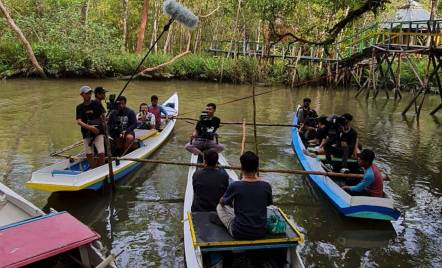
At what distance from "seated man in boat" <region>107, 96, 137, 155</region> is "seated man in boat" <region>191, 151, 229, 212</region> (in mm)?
3648

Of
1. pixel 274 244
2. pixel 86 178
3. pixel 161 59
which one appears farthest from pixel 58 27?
pixel 274 244

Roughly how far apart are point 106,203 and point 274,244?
3955 millimetres

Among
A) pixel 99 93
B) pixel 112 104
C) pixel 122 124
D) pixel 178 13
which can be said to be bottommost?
pixel 122 124

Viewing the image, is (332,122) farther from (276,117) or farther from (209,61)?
(209,61)

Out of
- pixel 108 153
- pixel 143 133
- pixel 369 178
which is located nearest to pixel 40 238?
pixel 108 153

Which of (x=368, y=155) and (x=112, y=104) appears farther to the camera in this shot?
(x=112, y=104)

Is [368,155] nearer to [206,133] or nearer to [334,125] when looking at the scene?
[334,125]

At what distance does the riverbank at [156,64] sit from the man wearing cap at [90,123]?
19773 millimetres

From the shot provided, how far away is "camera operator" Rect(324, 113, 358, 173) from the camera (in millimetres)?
7441

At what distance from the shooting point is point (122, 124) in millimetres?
8016

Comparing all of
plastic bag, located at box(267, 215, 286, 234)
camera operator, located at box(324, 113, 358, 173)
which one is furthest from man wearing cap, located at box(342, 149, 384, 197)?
plastic bag, located at box(267, 215, 286, 234)

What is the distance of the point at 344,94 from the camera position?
992 inches

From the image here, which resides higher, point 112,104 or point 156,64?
point 156,64

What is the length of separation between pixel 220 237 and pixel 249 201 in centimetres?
55
